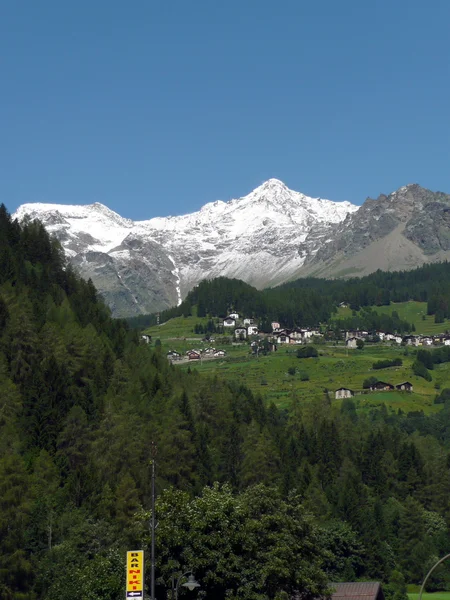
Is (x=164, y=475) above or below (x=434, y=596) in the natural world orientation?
above

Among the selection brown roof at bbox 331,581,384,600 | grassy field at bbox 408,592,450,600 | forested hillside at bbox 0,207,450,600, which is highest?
forested hillside at bbox 0,207,450,600

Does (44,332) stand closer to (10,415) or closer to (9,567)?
(10,415)

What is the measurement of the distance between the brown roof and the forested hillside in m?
3.05

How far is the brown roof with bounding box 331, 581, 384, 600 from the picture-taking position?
3716 inches

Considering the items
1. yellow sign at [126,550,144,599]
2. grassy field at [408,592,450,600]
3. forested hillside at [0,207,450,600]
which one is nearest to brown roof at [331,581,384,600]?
forested hillside at [0,207,450,600]

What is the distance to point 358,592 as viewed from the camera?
313ft

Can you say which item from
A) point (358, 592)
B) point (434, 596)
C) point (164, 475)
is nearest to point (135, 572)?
point (358, 592)

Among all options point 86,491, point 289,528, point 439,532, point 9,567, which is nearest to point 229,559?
point 289,528

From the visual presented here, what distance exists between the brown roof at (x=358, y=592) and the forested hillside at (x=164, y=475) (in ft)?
10.00

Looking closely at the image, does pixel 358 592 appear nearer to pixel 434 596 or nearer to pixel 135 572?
pixel 434 596

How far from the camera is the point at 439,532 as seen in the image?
14762 centimetres

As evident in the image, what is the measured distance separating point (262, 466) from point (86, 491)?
37.6 meters

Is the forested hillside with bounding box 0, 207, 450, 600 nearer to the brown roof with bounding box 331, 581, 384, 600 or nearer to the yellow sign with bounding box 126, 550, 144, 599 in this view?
the brown roof with bounding box 331, 581, 384, 600

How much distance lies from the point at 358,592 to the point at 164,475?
104ft
